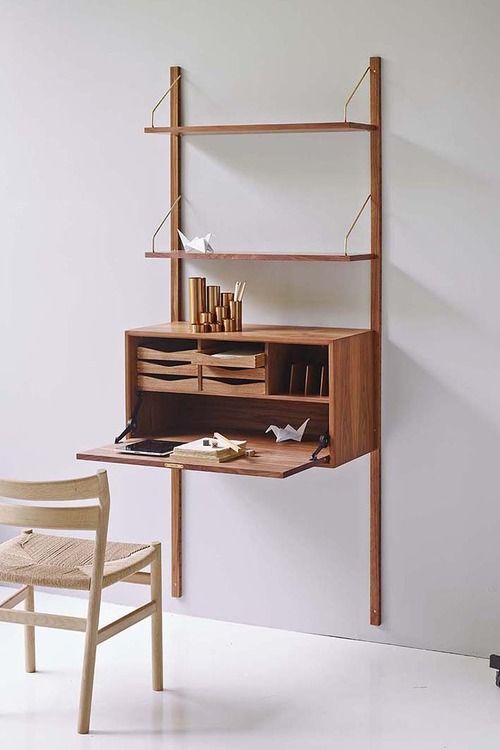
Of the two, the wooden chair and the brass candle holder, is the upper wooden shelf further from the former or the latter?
the wooden chair

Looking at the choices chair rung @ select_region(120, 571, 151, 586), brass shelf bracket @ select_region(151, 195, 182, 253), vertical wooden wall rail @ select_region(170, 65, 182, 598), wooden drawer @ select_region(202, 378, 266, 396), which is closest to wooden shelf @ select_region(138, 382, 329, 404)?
wooden drawer @ select_region(202, 378, 266, 396)

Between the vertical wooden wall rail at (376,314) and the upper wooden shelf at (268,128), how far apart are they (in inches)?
3.3

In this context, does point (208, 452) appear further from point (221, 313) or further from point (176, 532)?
point (176, 532)

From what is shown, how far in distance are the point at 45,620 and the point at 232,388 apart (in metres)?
0.96

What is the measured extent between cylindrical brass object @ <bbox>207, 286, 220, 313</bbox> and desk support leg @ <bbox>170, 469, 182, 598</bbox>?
69cm

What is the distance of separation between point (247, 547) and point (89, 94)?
1.73 metres

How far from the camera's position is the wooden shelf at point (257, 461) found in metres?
3.48

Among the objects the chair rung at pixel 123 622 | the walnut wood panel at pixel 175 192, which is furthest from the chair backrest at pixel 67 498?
the walnut wood panel at pixel 175 192

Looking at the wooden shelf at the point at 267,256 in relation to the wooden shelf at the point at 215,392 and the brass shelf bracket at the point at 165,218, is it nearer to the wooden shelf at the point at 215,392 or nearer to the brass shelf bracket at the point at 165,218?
the brass shelf bracket at the point at 165,218

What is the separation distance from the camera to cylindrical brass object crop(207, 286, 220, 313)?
13.0ft

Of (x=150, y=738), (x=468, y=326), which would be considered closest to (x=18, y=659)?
(x=150, y=738)

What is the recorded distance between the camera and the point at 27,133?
4.48m

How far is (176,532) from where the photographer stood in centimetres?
436

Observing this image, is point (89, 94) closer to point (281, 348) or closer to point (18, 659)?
point (281, 348)
